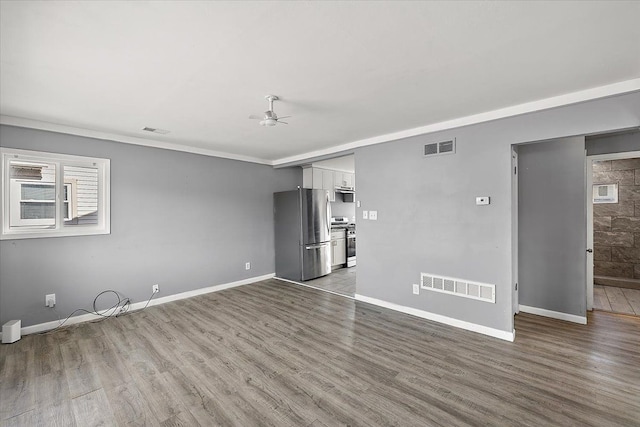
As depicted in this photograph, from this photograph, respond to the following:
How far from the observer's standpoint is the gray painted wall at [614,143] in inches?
143

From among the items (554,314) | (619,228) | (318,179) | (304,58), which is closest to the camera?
(304,58)

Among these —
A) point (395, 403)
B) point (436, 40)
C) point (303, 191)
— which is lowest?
point (395, 403)

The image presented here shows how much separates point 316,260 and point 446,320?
2.85 m

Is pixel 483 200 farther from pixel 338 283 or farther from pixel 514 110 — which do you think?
pixel 338 283

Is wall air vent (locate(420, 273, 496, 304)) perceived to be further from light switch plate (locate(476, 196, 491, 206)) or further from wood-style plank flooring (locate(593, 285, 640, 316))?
wood-style plank flooring (locate(593, 285, 640, 316))

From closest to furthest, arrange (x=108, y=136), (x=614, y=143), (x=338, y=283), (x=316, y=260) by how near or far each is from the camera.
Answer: (x=614, y=143) → (x=108, y=136) → (x=338, y=283) → (x=316, y=260)

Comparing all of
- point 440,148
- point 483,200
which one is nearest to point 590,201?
point 483,200

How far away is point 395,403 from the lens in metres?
2.06

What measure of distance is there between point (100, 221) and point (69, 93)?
6.25ft

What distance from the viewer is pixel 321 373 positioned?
2.45 meters

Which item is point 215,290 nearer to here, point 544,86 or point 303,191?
point 303,191

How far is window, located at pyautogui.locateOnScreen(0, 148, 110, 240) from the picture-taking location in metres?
3.26

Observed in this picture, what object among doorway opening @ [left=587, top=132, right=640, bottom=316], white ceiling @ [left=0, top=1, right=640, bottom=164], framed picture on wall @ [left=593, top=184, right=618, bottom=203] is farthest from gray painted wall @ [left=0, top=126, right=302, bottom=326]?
framed picture on wall @ [left=593, top=184, right=618, bottom=203]

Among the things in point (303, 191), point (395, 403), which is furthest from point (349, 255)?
point (395, 403)
